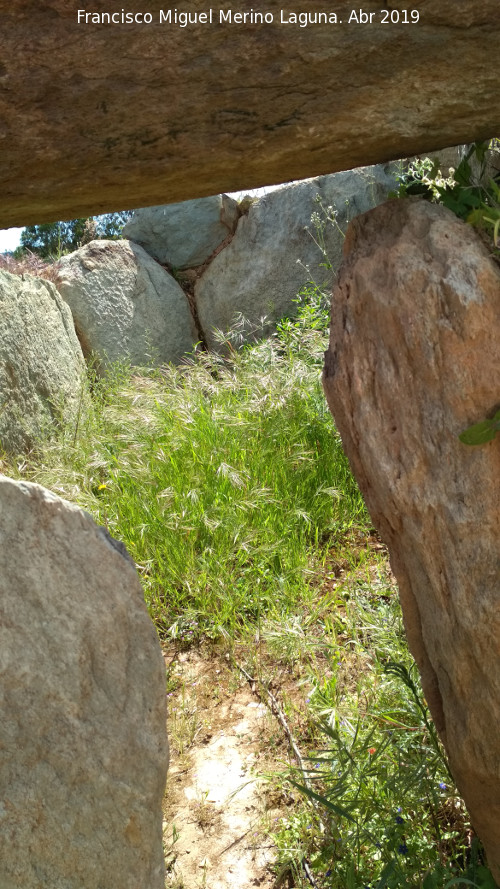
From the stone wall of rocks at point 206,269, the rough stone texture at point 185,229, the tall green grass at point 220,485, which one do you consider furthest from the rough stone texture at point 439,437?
the rough stone texture at point 185,229

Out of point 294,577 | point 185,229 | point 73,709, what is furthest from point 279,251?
point 73,709

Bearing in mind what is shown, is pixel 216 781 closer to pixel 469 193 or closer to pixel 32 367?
pixel 469 193

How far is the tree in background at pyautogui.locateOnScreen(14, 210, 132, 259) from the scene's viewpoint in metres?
8.58

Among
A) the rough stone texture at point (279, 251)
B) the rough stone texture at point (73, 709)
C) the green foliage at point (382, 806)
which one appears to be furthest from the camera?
the rough stone texture at point (279, 251)

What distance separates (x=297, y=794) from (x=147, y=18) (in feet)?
7.05

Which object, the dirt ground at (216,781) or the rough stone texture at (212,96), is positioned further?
the dirt ground at (216,781)

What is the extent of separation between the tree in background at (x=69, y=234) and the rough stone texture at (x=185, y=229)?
4.54ft

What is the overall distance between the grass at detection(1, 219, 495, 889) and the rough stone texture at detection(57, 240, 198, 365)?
4.54 feet

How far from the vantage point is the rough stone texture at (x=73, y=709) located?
144 centimetres

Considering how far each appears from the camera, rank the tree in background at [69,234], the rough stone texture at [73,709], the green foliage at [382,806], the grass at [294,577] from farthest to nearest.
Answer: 1. the tree in background at [69,234]
2. the grass at [294,577]
3. the green foliage at [382,806]
4. the rough stone texture at [73,709]

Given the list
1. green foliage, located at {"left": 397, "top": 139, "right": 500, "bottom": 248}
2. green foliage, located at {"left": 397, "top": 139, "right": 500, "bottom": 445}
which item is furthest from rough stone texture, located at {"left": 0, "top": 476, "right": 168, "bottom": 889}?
green foliage, located at {"left": 397, "top": 139, "right": 500, "bottom": 248}

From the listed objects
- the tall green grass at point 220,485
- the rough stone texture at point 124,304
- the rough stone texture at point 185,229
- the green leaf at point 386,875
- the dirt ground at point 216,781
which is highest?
the rough stone texture at point 185,229

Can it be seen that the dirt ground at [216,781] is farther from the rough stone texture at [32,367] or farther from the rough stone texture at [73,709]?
the rough stone texture at [32,367]

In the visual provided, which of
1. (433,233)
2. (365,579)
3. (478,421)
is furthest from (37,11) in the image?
(365,579)
